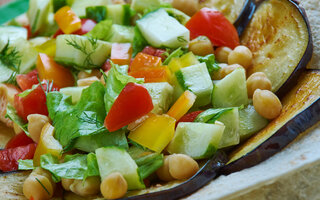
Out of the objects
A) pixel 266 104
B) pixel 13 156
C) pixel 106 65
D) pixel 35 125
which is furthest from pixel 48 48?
pixel 266 104

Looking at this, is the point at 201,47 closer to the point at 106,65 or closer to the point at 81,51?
the point at 106,65

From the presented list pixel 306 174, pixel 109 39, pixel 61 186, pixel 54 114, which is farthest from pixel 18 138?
pixel 306 174

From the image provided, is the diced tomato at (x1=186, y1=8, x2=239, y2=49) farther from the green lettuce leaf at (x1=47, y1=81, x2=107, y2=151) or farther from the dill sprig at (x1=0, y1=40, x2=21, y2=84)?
the dill sprig at (x1=0, y1=40, x2=21, y2=84)

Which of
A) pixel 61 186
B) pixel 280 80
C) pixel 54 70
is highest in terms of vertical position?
pixel 280 80

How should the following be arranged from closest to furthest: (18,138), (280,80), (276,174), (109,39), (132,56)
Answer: (276,174) → (280,80) → (18,138) → (132,56) → (109,39)

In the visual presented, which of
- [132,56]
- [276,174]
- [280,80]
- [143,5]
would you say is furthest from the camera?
[143,5]

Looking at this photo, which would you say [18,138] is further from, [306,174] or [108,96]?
[306,174]

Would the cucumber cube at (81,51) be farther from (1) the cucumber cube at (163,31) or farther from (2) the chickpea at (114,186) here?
(2) the chickpea at (114,186)
